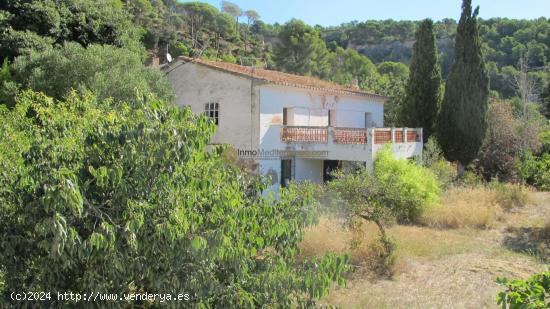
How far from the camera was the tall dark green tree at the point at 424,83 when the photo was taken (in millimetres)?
25656

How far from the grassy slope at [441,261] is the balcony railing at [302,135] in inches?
223

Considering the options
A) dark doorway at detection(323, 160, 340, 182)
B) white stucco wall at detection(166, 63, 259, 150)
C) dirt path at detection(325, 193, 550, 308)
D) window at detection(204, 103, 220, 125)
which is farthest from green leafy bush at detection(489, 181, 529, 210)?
window at detection(204, 103, 220, 125)

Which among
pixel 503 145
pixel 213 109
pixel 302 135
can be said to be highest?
pixel 213 109

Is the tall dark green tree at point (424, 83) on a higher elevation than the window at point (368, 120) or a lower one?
higher

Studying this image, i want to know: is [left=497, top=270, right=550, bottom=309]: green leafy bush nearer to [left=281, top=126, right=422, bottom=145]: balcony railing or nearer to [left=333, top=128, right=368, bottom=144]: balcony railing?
[left=281, top=126, right=422, bottom=145]: balcony railing

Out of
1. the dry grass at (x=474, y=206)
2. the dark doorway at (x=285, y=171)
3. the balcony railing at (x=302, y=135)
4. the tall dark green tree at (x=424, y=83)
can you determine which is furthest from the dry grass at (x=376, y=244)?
the tall dark green tree at (x=424, y=83)

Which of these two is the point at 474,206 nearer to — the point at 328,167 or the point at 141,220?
the point at 328,167

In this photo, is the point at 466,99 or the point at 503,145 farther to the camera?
the point at 503,145

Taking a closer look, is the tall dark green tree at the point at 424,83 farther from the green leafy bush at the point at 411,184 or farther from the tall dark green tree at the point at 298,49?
the tall dark green tree at the point at 298,49

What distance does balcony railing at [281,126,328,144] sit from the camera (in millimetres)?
19047

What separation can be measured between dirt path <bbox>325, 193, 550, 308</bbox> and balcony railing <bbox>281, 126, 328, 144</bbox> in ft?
22.8

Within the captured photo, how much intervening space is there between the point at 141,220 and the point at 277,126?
15.7 meters

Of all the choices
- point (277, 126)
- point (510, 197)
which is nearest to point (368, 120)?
point (277, 126)

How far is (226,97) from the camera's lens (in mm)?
19734
